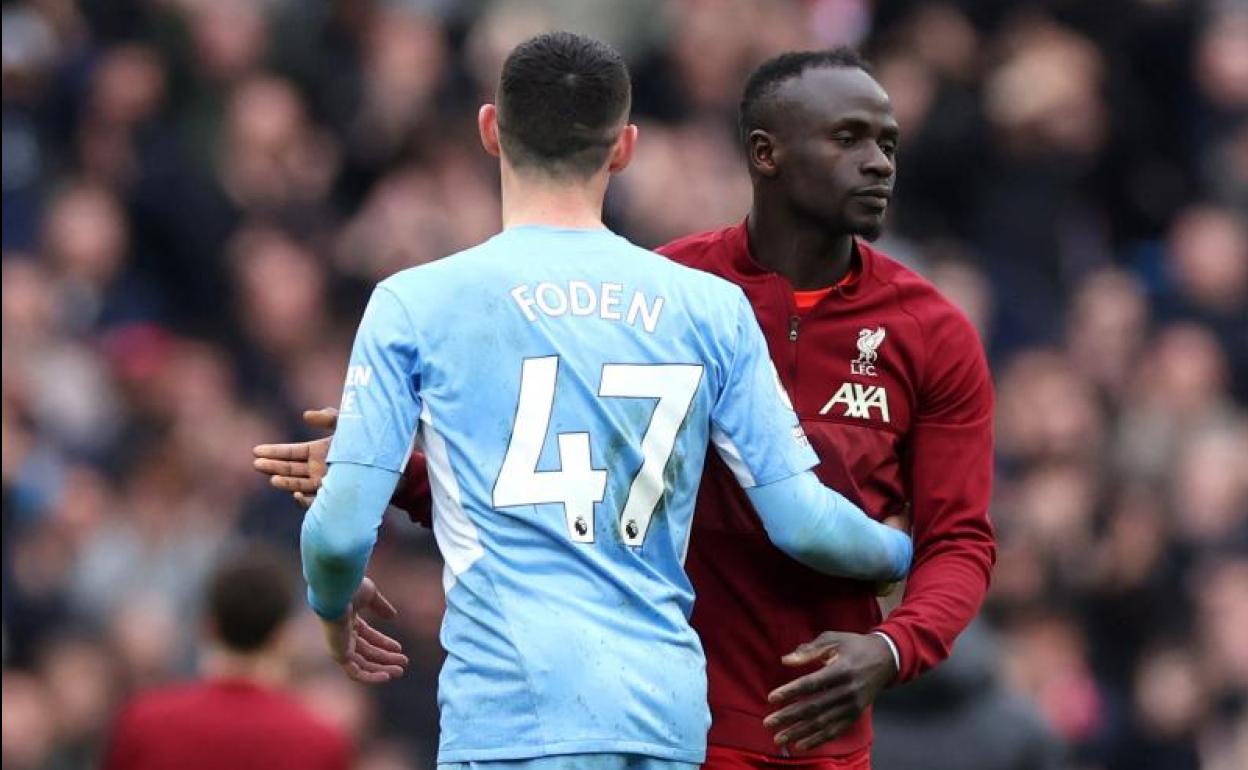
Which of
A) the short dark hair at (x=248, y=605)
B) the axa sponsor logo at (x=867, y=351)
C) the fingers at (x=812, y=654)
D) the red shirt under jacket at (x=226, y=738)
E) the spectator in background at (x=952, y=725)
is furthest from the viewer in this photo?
the spectator in background at (x=952, y=725)

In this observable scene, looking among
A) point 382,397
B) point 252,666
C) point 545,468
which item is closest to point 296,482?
point 382,397

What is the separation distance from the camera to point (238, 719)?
292 inches

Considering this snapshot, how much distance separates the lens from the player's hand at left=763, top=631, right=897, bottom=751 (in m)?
5.49

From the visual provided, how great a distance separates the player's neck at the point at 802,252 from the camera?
240 inches

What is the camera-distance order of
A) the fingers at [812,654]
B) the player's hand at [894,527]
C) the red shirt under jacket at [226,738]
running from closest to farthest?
the fingers at [812,654], the player's hand at [894,527], the red shirt under jacket at [226,738]

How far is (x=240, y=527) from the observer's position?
12.0m

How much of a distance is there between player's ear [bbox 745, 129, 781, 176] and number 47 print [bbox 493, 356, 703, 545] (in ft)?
3.05

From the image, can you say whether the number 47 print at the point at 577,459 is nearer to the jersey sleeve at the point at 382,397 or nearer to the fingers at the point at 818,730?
the jersey sleeve at the point at 382,397

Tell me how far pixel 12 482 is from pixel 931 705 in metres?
4.77

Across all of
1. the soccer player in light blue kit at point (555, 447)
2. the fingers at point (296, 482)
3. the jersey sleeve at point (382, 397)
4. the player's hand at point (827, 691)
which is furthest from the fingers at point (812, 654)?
the fingers at point (296, 482)

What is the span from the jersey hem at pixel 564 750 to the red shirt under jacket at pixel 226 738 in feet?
7.14

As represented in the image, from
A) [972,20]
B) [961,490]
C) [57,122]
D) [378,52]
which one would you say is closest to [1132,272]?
[972,20]

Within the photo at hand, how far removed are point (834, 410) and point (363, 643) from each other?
1084 millimetres

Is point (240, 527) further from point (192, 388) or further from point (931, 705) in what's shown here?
point (931, 705)
